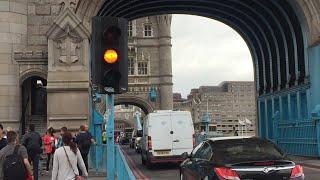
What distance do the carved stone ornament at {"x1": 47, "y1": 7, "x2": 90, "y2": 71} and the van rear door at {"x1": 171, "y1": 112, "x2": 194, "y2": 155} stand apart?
14.0ft

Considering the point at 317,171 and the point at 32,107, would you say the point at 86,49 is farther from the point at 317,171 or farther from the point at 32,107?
the point at 317,171

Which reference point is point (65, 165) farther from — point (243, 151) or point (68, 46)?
point (68, 46)

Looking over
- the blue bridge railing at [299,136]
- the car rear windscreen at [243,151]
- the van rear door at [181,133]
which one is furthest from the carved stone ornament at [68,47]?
the car rear windscreen at [243,151]

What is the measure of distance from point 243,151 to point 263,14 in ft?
66.6

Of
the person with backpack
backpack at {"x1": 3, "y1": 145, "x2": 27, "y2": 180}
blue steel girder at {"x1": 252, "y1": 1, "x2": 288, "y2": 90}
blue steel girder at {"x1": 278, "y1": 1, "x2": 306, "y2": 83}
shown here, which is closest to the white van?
blue steel girder at {"x1": 278, "y1": 1, "x2": 306, "y2": 83}

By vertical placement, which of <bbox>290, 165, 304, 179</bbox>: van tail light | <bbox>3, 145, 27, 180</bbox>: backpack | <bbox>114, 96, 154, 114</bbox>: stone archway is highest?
<bbox>114, 96, 154, 114</bbox>: stone archway

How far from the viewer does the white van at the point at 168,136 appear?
2262 cm

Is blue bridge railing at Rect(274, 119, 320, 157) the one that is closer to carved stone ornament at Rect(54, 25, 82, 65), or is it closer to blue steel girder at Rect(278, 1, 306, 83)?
blue steel girder at Rect(278, 1, 306, 83)

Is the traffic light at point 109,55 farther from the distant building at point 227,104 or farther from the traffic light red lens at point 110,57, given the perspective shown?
the distant building at point 227,104

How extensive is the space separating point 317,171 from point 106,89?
1079cm

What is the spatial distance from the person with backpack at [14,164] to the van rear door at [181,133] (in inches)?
536

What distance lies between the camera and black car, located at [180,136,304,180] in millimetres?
9562

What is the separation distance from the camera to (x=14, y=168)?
909 centimetres

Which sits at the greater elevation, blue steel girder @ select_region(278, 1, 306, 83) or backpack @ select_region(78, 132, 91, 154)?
blue steel girder @ select_region(278, 1, 306, 83)
